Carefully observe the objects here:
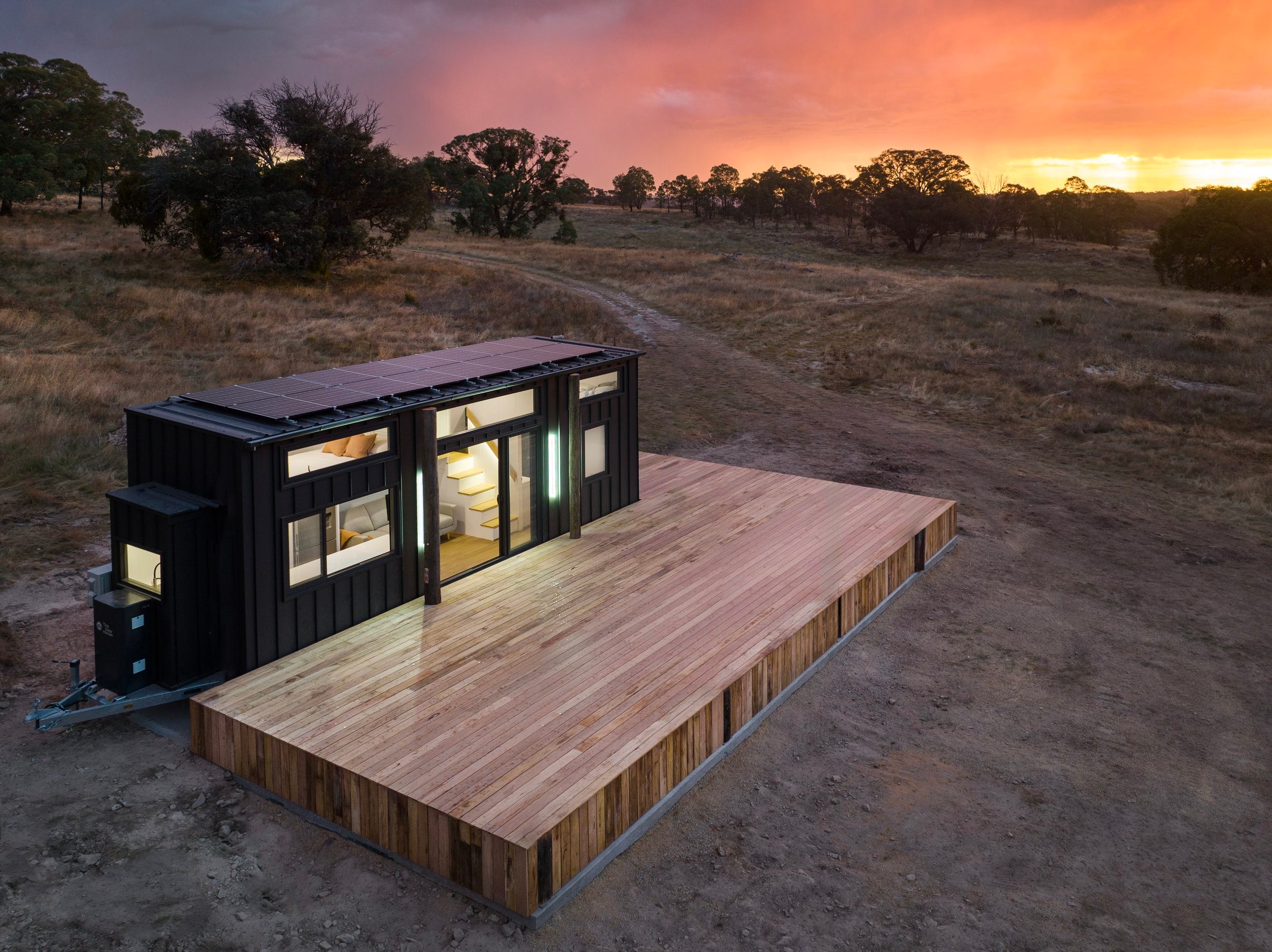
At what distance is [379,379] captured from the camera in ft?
31.6

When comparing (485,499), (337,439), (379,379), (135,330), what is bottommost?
(485,499)

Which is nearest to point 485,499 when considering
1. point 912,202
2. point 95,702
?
point 95,702

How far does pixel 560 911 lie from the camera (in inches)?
241

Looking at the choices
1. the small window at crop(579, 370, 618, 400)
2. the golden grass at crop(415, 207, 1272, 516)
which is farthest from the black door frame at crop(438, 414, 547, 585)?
the golden grass at crop(415, 207, 1272, 516)

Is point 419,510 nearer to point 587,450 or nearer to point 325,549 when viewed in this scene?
point 325,549

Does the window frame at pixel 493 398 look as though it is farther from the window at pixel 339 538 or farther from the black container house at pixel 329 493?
the window at pixel 339 538

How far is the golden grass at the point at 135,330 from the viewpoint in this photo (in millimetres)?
13688

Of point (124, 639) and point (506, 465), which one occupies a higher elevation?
point (506, 465)

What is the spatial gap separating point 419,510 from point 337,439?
1225mm

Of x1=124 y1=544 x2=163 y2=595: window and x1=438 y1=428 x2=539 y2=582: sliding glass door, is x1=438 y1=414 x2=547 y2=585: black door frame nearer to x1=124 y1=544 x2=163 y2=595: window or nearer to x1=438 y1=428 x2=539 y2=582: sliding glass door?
x1=438 y1=428 x2=539 y2=582: sliding glass door

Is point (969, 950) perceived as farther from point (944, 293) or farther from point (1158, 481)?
point (944, 293)

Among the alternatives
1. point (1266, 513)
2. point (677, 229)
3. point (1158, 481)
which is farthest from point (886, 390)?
point (677, 229)

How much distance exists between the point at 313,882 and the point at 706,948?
266 cm

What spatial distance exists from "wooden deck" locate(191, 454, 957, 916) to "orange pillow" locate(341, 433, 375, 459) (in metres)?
1.60
